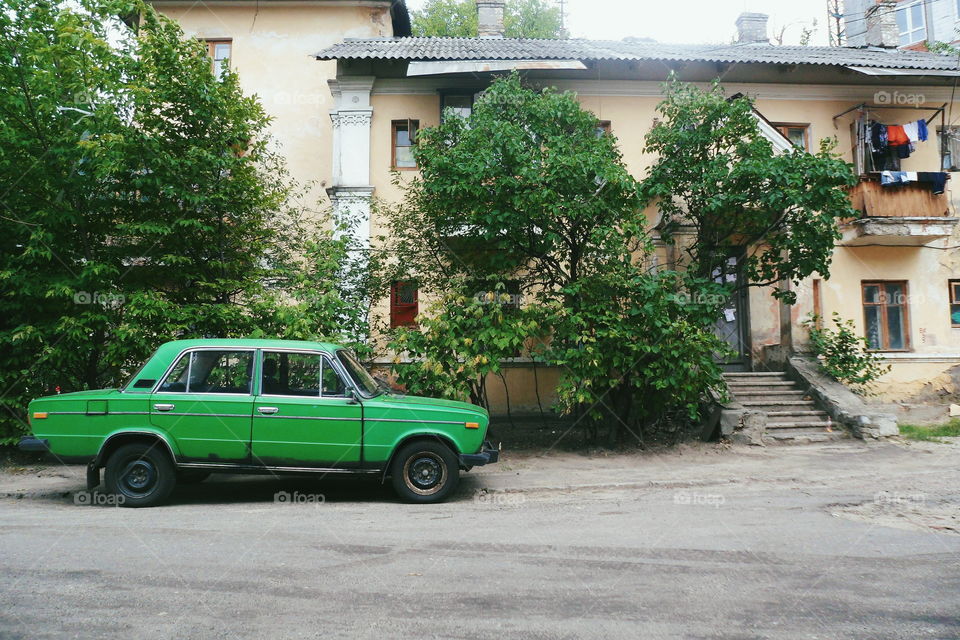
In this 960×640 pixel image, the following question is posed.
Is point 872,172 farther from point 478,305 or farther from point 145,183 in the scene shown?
point 145,183

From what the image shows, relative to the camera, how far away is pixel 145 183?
29.5ft

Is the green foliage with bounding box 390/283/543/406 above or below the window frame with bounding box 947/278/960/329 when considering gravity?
below

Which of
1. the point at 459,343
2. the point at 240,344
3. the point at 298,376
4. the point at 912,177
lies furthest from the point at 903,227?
the point at 240,344

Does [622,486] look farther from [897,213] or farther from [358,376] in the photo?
[897,213]

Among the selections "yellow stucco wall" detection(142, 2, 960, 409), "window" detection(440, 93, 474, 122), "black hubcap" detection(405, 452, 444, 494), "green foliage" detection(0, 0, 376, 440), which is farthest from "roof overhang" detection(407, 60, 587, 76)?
"black hubcap" detection(405, 452, 444, 494)

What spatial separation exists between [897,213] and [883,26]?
27.1 feet

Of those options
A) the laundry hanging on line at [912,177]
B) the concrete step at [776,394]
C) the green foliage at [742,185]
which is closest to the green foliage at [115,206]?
the green foliage at [742,185]

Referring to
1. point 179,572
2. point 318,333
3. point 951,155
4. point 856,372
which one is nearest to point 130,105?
point 318,333

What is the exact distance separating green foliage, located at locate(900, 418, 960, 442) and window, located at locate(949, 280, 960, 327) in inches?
112

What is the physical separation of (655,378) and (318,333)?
18.1 feet

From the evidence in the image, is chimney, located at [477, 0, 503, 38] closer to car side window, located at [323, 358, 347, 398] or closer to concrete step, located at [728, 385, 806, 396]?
concrete step, located at [728, 385, 806, 396]

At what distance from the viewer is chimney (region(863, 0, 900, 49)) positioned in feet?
59.1

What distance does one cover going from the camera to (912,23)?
95.8 feet

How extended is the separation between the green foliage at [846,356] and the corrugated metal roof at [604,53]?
246 inches
